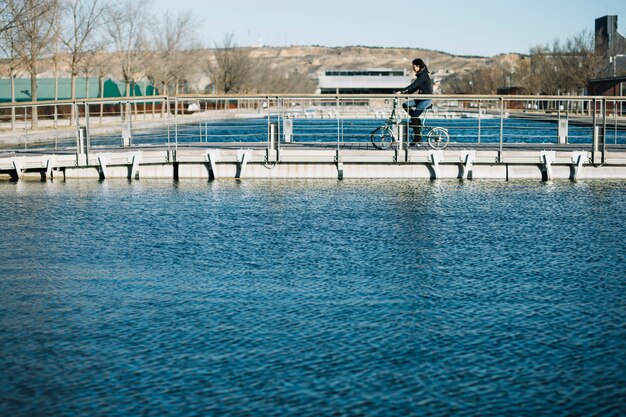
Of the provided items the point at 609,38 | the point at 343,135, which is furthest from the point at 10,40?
the point at 609,38

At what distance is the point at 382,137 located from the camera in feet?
79.2

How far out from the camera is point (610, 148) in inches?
1035

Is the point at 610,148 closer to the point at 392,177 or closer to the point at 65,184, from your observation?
the point at 392,177

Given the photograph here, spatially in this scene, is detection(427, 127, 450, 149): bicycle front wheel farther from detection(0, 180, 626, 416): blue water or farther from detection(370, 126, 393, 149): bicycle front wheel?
detection(0, 180, 626, 416): blue water

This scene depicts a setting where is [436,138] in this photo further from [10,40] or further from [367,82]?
[367,82]

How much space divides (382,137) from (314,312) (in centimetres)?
1536

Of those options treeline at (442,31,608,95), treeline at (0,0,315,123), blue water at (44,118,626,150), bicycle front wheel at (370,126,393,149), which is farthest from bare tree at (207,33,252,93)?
bicycle front wheel at (370,126,393,149)

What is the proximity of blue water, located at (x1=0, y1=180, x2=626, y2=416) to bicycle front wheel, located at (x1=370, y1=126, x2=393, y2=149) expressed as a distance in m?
7.26

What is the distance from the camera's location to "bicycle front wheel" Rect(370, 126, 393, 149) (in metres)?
24.0

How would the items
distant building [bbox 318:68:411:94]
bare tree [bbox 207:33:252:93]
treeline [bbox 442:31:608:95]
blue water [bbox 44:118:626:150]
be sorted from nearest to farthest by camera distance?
blue water [bbox 44:118:626:150] → treeline [bbox 442:31:608:95] → bare tree [bbox 207:33:252:93] → distant building [bbox 318:68:411:94]

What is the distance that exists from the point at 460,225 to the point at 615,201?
4.96 meters

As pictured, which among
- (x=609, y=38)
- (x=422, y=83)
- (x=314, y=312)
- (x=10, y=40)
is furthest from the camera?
(x=609, y=38)

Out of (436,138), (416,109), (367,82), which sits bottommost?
(436,138)

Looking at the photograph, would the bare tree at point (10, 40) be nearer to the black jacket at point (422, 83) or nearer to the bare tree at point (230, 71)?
the black jacket at point (422, 83)
